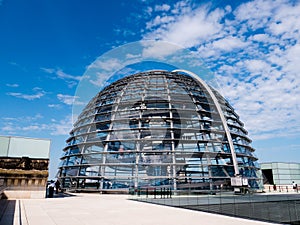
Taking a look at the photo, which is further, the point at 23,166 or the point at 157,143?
the point at 157,143

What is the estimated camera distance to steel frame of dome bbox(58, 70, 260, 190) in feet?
83.5

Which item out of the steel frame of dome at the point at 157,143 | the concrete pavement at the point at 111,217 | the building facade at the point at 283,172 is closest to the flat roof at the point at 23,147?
the steel frame of dome at the point at 157,143

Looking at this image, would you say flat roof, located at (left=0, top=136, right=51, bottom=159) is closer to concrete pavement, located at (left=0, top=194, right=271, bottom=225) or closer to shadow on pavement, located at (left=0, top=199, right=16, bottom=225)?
shadow on pavement, located at (left=0, top=199, right=16, bottom=225)

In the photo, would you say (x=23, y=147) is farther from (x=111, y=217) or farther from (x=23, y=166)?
(x=111, y=217)

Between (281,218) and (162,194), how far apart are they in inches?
477

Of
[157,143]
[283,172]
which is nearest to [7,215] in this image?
[157,143]

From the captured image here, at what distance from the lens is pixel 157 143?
1056 inches

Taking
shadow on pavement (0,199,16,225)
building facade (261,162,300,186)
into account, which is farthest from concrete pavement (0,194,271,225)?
building facade (261,162,300,186)

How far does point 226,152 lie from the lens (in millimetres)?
28359

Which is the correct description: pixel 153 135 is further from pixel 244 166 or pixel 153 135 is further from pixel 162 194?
pixel 244 166

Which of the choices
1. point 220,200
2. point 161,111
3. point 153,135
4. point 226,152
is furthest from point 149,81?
point 220,200

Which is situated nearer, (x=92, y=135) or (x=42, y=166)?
(x=42, y=166)

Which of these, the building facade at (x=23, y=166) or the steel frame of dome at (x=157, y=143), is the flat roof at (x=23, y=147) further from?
the steel frame of dome at (x=157, y=143)

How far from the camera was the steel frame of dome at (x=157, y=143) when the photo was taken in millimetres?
25453
